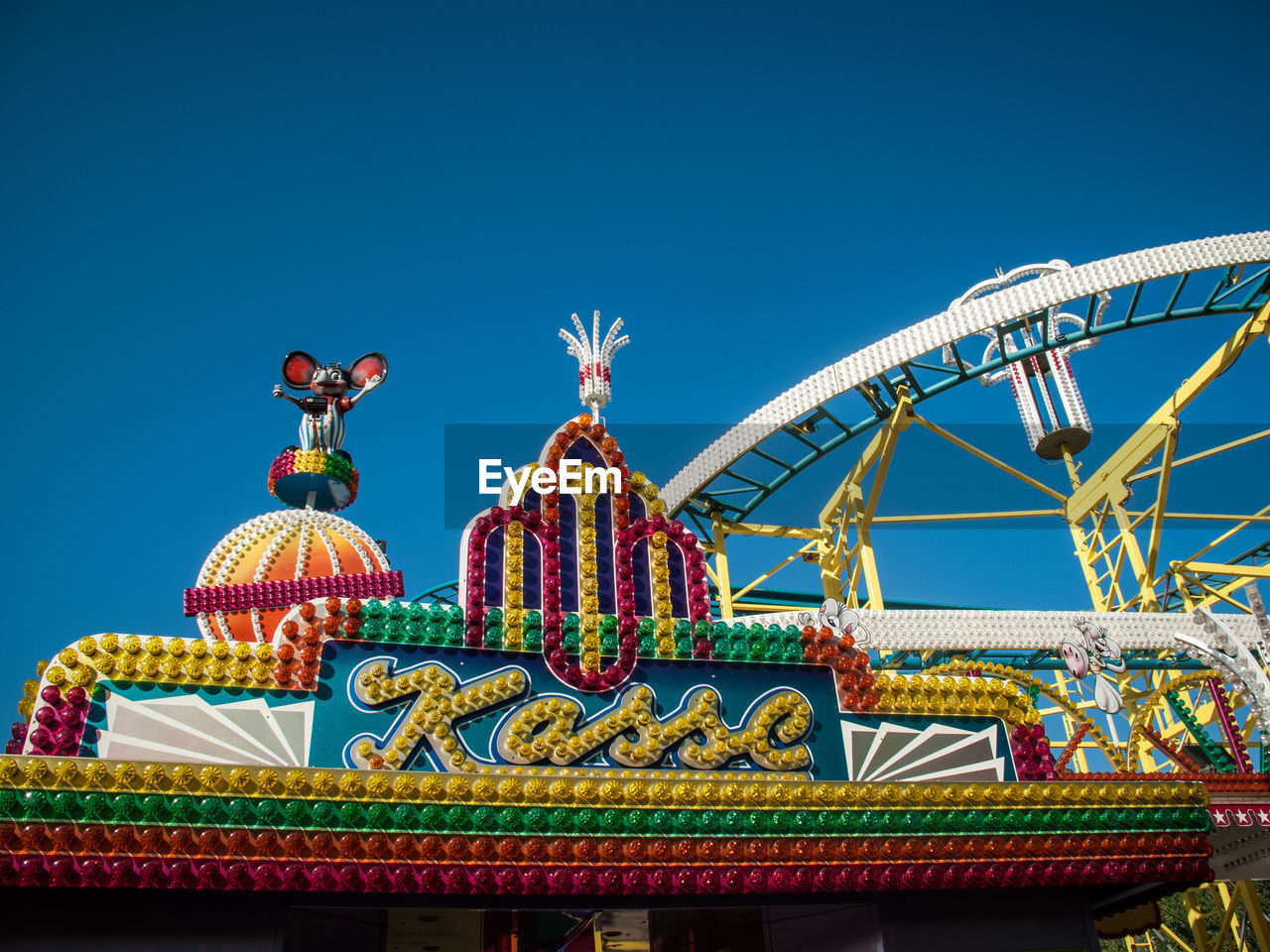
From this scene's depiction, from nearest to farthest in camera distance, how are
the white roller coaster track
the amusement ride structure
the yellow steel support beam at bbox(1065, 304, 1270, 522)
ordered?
1. the amusement ride structure
2. the white roller coaster track
3. the yellow steel support beam at bbox(1065, 304, 1270, 522)

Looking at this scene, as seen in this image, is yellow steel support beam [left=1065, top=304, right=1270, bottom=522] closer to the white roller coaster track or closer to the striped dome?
the white roller coaster track

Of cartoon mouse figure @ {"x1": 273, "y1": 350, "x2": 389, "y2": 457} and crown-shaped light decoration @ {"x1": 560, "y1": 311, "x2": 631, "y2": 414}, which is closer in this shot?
Answer: crown-shaped light decoration @ {"x1": 560, "y1": 311, "x2": 631, "y2": 414}

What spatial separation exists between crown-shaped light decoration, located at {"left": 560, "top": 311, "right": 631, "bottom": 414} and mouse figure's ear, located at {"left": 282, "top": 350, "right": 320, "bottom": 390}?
4.42 m

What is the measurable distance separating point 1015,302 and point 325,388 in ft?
39.6

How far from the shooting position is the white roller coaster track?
52.6 ft

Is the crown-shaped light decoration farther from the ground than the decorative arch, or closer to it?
farther from the ground

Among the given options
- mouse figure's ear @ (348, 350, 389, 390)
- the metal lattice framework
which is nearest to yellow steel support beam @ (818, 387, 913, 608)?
the metal lattice framework

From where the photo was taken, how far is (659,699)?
7.56 metres

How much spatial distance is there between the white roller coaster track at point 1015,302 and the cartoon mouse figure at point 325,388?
28.2ft

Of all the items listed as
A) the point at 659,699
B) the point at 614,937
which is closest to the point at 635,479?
the point at 659,699

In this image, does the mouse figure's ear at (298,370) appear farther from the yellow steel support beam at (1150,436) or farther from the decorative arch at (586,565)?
the yellow steel support beam at (1150,436)

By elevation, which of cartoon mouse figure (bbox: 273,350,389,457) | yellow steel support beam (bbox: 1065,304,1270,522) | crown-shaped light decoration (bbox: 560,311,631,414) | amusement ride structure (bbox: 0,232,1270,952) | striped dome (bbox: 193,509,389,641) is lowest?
amusement ride structure (bbox: 0,232,1270,952)

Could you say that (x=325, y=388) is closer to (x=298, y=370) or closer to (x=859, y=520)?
(x=298, y=370)

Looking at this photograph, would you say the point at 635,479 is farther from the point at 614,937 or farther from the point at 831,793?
the point at 614,937
